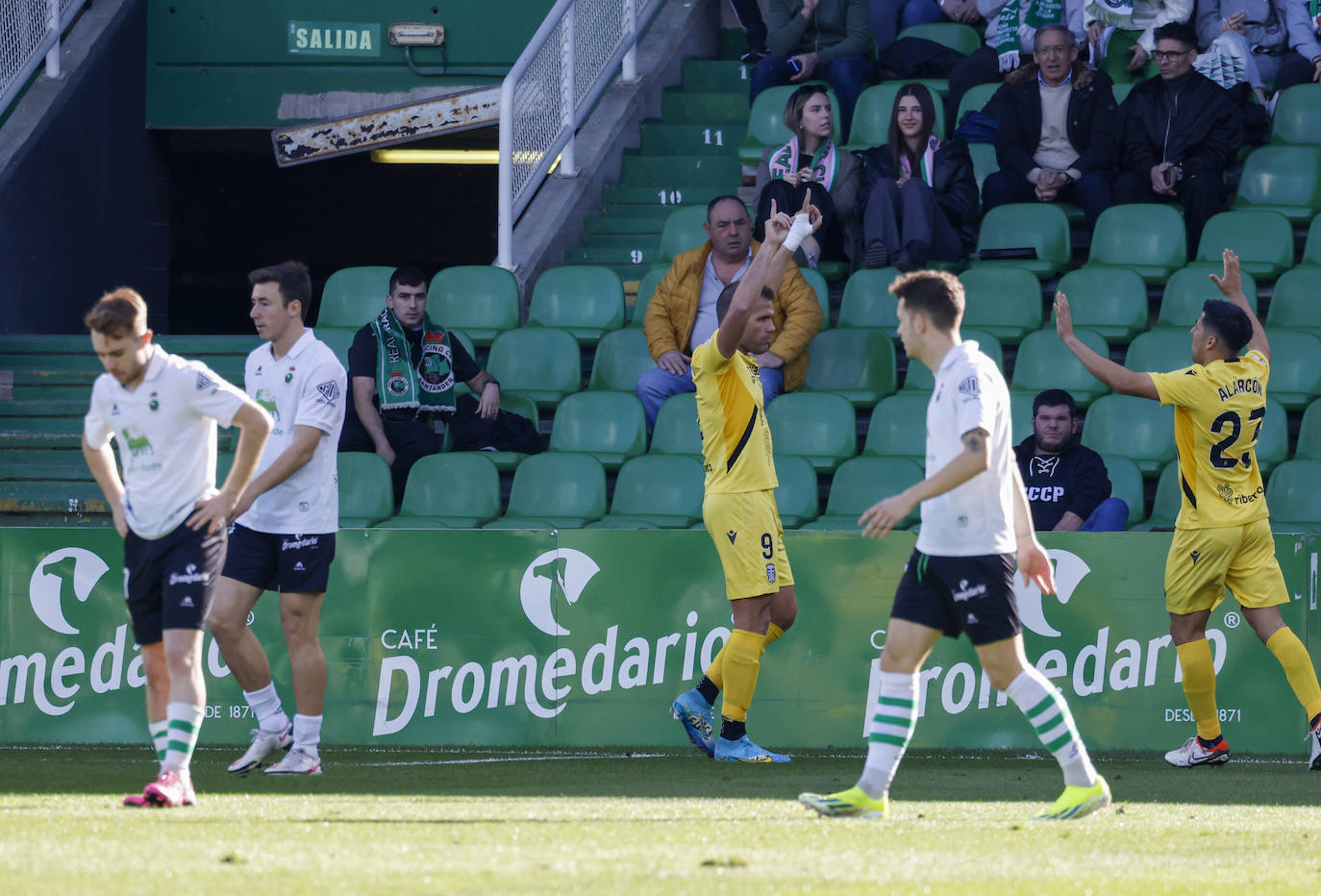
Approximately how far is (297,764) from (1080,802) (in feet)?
10.3

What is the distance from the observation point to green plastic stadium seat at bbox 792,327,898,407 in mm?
11031

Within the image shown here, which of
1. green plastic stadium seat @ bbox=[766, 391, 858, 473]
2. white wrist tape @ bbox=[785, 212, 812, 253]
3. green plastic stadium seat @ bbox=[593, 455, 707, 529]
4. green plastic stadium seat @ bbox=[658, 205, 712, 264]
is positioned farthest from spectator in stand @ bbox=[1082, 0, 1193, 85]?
white wrist tape @ bbox=[785, 212, 812, 253]

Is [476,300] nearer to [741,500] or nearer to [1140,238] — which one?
[1140,238]

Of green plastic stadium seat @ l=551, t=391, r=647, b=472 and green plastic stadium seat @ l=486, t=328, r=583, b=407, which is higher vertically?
green plastic stadium seat @ l=486, t=328, r=583, b=407

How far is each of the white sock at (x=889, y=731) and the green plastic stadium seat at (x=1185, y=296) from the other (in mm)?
5859

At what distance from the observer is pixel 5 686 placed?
891 cm

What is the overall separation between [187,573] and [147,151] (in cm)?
1080

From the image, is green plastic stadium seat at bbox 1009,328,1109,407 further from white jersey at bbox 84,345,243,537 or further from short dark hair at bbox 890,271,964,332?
white jersey at bbox 84,345,243,537

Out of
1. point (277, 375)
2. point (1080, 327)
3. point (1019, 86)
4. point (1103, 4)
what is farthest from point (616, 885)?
point (1103, 4)

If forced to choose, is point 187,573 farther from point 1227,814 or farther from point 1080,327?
point 1080,327

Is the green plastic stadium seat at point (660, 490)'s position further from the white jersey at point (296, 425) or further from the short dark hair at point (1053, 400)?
the white jersey at point (296, 425)

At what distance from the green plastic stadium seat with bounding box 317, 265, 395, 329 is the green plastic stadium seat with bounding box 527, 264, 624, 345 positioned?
107cm

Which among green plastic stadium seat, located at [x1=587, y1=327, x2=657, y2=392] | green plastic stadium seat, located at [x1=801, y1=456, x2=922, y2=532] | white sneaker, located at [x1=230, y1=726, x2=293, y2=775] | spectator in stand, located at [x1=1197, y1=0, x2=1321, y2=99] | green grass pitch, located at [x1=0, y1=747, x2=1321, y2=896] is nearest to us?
green grass pitch, located at [x1=0, y1=747, x2=1321, y2=896]

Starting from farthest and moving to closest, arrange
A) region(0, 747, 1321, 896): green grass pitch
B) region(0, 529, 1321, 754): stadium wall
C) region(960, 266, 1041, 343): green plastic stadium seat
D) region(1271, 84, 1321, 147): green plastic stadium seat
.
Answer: region(1271, 84, 1321, 147): green plastic stadium seat < region(960, 266, 1041, 343): green plastic stadium seat < region(0, 529, 1321, 754): stadium wall < region(0, 747, 1321, 896): green grass pitch
